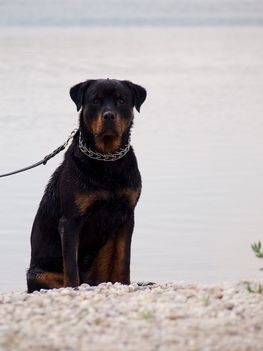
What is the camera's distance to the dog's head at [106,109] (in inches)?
363

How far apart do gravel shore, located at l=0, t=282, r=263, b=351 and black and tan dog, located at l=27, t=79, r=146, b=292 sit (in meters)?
1.23

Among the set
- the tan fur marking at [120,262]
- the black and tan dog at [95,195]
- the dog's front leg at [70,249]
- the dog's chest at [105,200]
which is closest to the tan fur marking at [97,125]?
the black and tan dog at [95,195]

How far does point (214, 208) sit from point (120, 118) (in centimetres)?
506

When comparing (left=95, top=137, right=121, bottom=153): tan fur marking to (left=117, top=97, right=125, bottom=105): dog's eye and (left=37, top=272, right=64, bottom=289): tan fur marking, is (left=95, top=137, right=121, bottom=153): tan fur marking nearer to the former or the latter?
(left=117, top=97, right=125, bottom=105): dog's eye

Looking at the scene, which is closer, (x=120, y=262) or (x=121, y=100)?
(x=121, y=100)

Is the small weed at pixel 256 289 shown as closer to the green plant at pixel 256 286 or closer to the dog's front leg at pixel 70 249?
the green plant at pixel 256 286

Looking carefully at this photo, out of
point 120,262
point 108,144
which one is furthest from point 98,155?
point 120,262

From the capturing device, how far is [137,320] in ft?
23.0

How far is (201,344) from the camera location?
6.47m

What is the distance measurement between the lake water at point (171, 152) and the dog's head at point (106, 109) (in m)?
2.52

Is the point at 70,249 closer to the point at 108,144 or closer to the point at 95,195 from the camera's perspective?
the point at 95,195

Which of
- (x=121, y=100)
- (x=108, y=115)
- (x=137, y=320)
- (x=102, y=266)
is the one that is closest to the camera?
(x=137, y=320)

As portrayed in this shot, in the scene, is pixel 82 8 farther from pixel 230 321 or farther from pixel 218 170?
pixel 230 321

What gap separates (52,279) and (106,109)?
132cm
